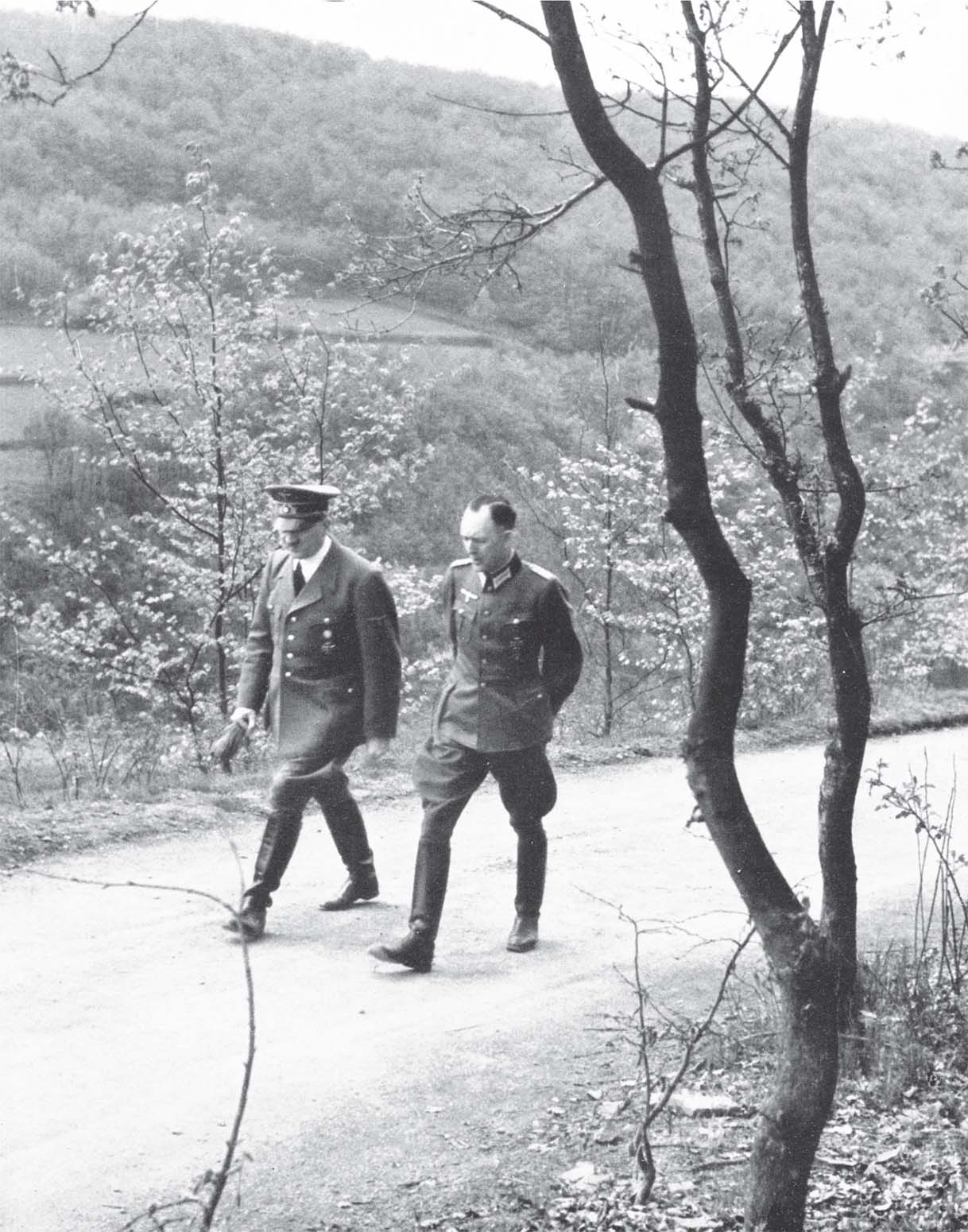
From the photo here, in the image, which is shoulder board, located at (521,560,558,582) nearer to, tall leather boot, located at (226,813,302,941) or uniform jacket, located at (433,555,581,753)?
uniform jacket, located at (433,555,581,753)

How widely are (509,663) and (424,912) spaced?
115 cm

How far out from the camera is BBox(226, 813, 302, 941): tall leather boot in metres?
7.24

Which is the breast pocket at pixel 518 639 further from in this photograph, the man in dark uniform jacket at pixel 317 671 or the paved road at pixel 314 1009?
the paved road at pixel 314 1009

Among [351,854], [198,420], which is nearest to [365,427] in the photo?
[198,420]

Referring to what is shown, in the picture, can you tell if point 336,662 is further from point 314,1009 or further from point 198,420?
point 198,420

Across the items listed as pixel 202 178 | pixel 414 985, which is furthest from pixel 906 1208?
pixel 202 178

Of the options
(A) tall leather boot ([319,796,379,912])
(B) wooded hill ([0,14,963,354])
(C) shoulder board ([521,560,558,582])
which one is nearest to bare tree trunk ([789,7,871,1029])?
(C) shoulder board ([521,560,558,582])

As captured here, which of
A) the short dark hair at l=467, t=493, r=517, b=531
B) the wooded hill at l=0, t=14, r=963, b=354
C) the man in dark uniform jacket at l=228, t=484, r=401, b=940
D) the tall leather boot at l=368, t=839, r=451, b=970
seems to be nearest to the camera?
the tall leather boot at l=368, t=839, r=451, b=970

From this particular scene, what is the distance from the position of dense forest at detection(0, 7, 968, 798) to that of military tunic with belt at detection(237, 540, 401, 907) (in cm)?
146

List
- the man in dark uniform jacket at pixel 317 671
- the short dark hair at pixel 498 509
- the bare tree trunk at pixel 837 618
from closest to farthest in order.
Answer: the bare tree trunk at pixel 837 618
the short dark hair at pixel 498 509
the man in dark uniform jacket at pixel 317 671

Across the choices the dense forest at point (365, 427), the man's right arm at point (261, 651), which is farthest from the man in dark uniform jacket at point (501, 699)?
the dense forest at point (365, 427)

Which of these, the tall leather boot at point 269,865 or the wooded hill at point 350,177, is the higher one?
the wooded hill at point 350,177

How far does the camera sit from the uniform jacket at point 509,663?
715 cm

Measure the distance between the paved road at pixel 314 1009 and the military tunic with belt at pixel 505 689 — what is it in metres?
0.77
